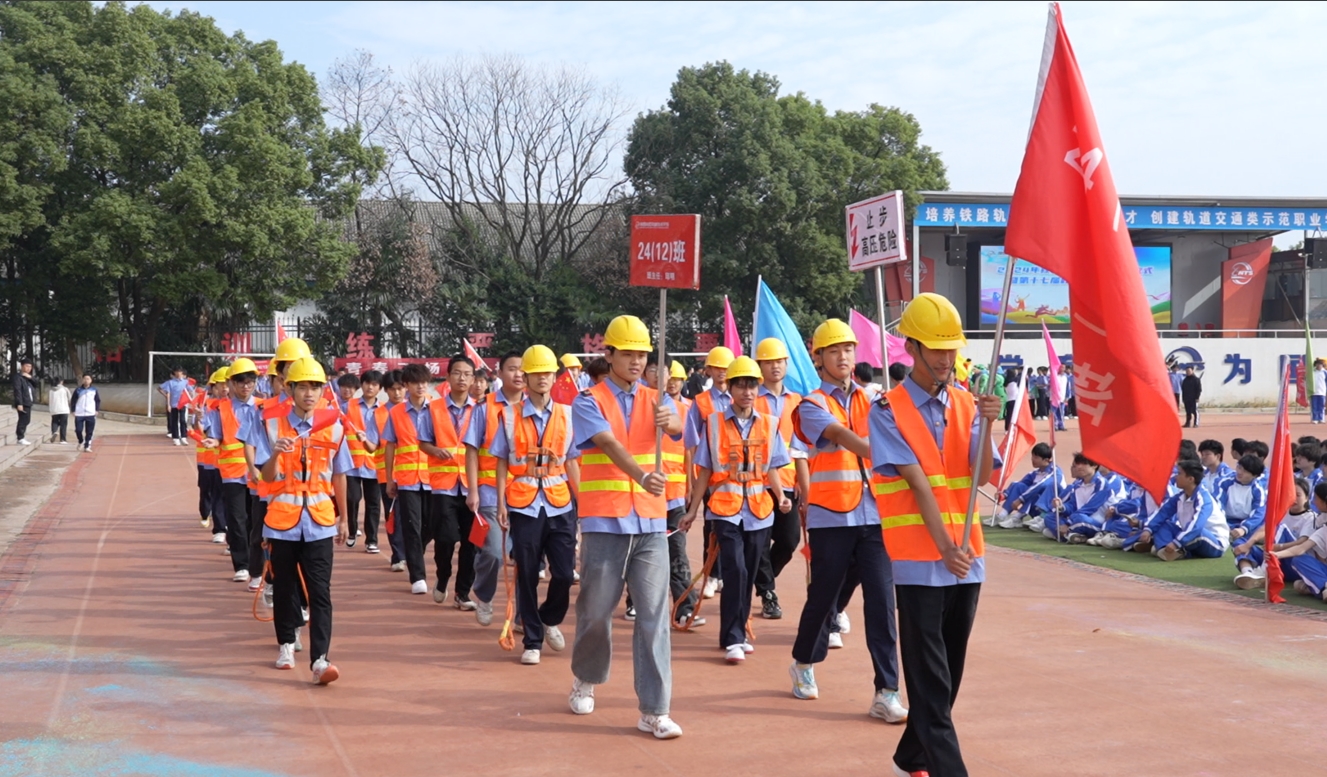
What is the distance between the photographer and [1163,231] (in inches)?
1581

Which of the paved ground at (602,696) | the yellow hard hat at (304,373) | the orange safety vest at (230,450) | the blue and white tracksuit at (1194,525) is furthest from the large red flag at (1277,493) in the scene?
the orange safety vest at (230,450)

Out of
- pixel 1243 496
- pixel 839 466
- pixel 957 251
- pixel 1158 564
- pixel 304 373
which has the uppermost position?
pixel 957 251

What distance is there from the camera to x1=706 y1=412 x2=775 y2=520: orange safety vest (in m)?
Result: 7.55

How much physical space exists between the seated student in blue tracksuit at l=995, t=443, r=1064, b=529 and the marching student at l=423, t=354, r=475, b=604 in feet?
23.3

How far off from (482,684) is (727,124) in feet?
106

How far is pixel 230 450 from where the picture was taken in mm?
10094

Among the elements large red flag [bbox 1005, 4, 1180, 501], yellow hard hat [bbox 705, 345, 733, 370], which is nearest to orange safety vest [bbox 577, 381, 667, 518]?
large red flag [bbox 1005, 4, 1180, 501]

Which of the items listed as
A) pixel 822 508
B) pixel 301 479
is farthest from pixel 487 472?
pixel 822 508

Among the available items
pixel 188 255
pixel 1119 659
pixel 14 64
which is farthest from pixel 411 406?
pixel 14 64

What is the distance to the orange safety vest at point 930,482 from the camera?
4.54 meters

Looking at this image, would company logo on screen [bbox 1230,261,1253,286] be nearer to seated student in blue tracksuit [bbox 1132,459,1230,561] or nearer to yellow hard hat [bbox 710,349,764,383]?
seated student in blue tracksuit [bbox 1132,459,1230,561]

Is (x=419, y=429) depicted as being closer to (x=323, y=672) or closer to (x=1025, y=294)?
(x=323, y=672)

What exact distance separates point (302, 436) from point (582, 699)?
95.2 inches

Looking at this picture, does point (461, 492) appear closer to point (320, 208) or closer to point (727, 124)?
point (320, 208)
